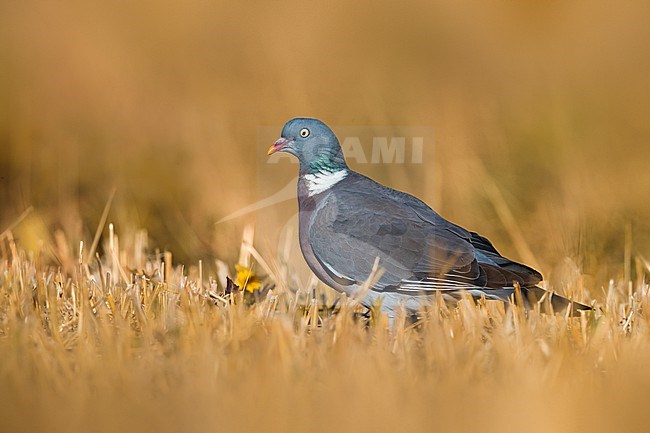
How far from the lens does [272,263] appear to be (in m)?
4.93

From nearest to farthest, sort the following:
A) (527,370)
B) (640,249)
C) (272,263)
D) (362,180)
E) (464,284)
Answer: (527,370) → (464,284) → (362,180) → (272,263) → (640,249)

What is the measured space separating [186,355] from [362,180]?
1298 millimetres

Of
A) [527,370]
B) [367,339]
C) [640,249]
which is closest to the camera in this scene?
[527,370]

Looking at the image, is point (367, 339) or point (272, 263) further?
point (272, 263)

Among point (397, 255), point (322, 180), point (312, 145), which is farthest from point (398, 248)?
point (312, 145)

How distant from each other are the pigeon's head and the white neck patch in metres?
0.03

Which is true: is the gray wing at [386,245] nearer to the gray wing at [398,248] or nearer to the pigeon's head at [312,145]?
the gray wing at [398,248]

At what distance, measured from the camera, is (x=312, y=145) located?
4520 millimetres

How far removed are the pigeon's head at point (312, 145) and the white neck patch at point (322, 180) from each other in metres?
0.03

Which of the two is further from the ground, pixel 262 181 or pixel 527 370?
pixel 262 181

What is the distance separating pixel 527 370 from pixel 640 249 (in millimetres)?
2181

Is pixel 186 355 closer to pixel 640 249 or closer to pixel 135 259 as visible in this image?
pixel 135 259

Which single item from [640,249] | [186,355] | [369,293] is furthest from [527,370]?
[640,249]

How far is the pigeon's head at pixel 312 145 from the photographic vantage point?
14.8ft
